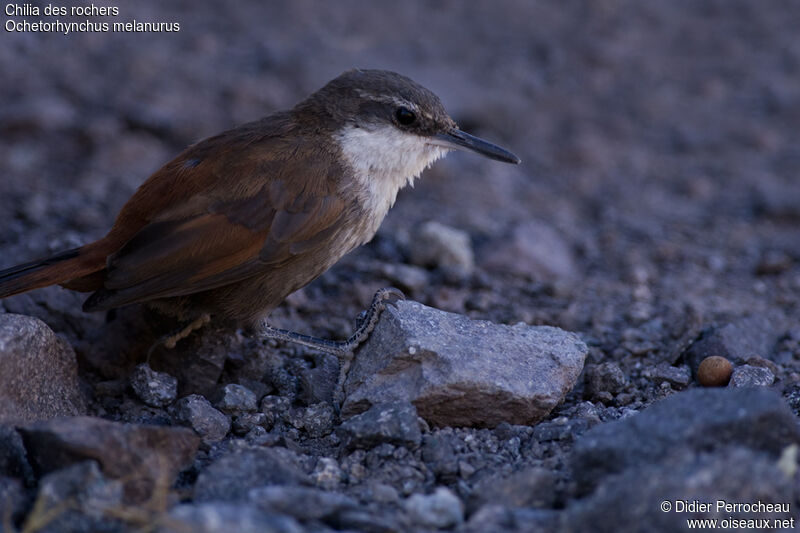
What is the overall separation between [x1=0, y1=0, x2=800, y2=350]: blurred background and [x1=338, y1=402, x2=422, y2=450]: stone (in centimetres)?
162

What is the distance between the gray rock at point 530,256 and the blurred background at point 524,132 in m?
0.02

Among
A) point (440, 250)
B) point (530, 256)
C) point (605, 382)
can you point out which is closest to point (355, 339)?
point (605, 382)

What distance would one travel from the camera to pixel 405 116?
4.84 meters

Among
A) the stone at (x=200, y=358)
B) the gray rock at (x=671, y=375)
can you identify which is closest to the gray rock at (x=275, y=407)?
the stone at (x=200, y=358)

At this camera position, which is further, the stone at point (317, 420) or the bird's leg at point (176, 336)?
the bird's leg at point (176, 336)

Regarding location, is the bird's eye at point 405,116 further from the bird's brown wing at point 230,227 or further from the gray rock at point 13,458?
the gray rock at point 13,458

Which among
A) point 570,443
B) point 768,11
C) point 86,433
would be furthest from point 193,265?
point 768,11

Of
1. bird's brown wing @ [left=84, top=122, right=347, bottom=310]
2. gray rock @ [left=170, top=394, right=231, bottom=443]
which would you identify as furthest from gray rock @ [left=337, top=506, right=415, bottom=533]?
bird's brown wing @ [left=84, top=122, right=347, bottom=310]

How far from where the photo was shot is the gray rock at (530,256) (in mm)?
6172

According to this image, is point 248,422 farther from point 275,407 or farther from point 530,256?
point 530,256

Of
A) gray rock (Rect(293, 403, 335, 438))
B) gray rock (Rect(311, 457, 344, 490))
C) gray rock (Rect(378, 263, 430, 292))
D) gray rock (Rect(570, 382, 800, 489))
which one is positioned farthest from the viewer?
gray rock (Rect(378, 263, 430, 292))

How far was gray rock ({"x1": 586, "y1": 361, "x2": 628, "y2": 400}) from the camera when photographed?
166 inches

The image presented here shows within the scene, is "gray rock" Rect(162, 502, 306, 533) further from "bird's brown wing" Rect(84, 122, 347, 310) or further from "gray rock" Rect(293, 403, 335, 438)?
"bird's brown wing" Rect(84, 122, 347, 310)

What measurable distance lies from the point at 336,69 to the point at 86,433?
254 inches
